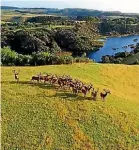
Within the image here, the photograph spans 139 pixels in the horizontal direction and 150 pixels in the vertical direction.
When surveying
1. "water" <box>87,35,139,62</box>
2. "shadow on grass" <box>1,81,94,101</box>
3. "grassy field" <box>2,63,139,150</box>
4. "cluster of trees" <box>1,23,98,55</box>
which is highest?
"shadow on grass" <box>1,81,94,101</box>

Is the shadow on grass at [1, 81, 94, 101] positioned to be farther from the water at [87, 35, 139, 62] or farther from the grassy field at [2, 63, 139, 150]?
the water at [87, 35, 139, 62]

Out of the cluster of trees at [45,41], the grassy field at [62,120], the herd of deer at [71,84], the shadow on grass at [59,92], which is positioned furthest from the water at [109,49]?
the grassy field at [62,120]

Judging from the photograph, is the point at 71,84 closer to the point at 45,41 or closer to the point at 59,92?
the point at 59,92

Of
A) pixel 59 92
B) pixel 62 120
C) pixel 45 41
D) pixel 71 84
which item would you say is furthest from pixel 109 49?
pixel 62 120

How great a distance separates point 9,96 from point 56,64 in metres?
20.0

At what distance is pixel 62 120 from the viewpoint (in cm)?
3017

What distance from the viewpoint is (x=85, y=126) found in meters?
30.0

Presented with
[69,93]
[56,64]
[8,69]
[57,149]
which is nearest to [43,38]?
[56,64]

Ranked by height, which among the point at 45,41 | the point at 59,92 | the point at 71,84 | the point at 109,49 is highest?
the point at 71,84

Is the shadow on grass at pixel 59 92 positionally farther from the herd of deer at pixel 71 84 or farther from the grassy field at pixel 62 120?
the herd of deer at pixel 71 84

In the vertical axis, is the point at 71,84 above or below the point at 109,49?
above

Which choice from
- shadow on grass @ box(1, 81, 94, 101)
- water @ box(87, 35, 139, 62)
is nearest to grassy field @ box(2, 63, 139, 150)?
shadow on grass @ box(1, 81, 94, 101)

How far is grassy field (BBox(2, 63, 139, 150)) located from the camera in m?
27.5

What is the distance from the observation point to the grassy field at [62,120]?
2745cm
